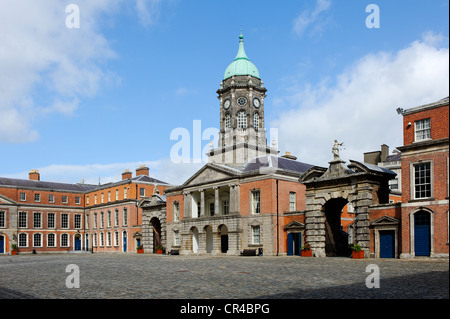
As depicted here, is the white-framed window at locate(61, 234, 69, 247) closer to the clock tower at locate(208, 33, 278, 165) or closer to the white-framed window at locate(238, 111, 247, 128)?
the clock tower at locate(208, 33, 278, 165)

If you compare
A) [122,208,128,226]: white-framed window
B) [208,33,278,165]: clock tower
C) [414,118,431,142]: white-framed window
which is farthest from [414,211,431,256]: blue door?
[122,208,128,226]: white-framed window

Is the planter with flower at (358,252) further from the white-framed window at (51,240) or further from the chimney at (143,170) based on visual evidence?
A: the white-framed window at (51,240)

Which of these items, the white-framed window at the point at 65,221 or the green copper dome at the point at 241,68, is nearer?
the green copper dome at the point at 241,68

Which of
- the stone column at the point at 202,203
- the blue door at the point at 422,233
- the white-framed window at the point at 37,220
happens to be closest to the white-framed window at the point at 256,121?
the stone column at the point at 202,203

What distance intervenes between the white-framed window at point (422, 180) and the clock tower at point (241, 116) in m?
29.5

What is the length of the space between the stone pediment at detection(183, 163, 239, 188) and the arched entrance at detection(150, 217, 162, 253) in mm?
10310

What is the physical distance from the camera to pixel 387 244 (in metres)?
33.1

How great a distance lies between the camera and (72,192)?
8038 centimetres

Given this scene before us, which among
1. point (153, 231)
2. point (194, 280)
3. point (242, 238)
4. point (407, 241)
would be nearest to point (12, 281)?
point (194, 280)

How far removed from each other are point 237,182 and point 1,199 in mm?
43782

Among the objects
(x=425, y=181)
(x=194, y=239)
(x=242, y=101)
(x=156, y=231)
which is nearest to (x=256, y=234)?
(x=194, y=239)

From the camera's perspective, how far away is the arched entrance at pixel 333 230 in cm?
3878

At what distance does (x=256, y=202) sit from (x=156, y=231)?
67.1 feet
